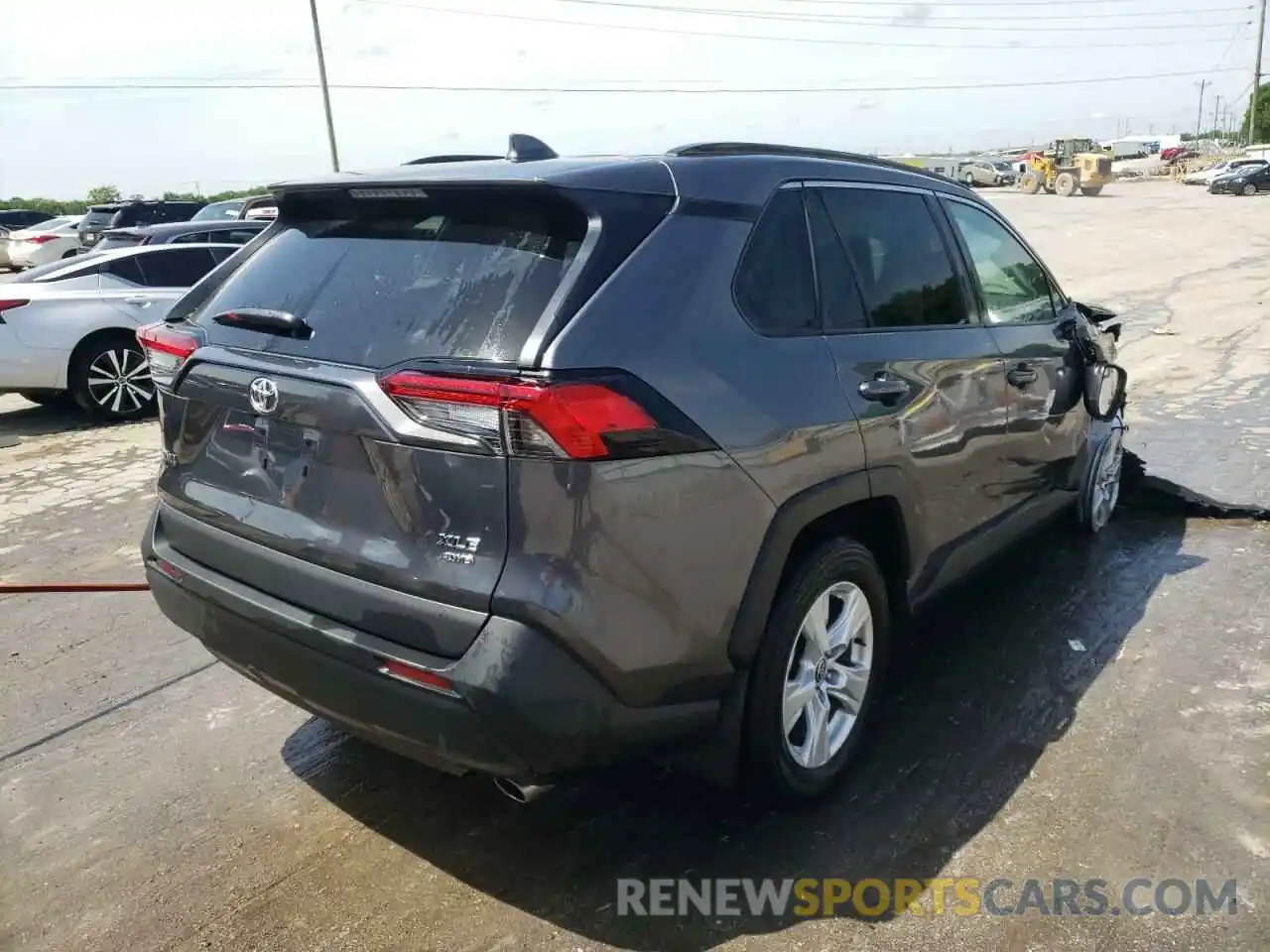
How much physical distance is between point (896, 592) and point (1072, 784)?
80 centimetres

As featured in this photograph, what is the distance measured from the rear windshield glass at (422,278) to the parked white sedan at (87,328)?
20.7ft

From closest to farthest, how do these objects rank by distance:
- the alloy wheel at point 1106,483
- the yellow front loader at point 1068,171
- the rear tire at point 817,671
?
the rear tire at point 817,671, the alloy wheel at point 1106,483, the yellow front loader at point 1068,171

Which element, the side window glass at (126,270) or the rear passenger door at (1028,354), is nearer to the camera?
the rear passenger door at (1028,354)

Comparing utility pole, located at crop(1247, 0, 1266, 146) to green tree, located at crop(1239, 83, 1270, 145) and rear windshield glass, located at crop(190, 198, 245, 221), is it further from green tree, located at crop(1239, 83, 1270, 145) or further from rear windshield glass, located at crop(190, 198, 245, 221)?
rear windshield glass, located at crop(190, 198, 245, 221)

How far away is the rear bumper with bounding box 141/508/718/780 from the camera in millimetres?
2271

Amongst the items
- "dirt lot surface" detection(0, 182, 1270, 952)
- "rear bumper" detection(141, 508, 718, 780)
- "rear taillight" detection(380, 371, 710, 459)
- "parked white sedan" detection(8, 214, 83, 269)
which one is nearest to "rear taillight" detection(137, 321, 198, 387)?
"rear bumper" detection(141, 508, 718, 780)

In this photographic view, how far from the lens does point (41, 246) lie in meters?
24.5

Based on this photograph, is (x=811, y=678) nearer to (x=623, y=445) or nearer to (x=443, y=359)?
(x=623, y=445)

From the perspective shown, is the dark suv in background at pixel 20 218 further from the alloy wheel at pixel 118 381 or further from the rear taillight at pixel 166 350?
the rear taillight at pixel 166 350

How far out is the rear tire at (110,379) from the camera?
8.85 metres

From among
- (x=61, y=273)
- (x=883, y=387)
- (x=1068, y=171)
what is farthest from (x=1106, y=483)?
(x=1068, y=171)

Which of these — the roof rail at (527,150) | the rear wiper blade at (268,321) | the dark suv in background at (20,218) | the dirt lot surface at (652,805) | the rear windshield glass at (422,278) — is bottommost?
the dirt lot surface at (652,805)

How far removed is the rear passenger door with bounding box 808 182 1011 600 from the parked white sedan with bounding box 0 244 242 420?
681 centimetres

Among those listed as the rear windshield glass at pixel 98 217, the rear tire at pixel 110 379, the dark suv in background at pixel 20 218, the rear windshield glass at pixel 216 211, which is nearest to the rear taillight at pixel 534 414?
the rear tire at pixel 110 379
